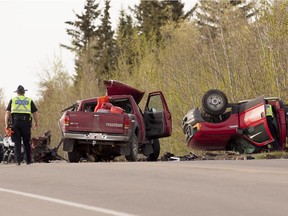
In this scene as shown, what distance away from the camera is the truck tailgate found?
18.4 meters

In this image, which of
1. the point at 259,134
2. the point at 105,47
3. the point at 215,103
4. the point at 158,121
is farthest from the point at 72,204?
the point at 105,47

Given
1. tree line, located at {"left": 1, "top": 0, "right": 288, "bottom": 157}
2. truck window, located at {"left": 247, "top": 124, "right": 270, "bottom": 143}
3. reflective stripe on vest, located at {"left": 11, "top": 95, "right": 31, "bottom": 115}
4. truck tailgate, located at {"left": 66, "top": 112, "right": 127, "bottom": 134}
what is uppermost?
tree line, located at {"left": 1, "top": 0, "right": 288, "bottom": 157}

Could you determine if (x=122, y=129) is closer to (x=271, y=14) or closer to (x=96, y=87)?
(x=271, y=14)

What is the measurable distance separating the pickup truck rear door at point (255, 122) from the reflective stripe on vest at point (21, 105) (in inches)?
230

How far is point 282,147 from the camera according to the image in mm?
19891

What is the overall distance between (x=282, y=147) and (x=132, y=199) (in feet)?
38.2

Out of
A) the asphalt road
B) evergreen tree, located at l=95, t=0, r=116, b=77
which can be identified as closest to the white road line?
the asphalt road

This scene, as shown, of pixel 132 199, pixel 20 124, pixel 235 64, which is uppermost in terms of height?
pixel 235 64

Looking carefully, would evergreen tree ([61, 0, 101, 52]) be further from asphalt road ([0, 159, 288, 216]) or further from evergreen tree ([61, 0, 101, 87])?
asphalt road ([0, 159, 288, 216])

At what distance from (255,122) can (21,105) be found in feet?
19.8

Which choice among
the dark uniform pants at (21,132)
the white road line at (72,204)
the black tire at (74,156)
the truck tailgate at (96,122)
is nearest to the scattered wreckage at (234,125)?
the truck tailgate at (96,122)

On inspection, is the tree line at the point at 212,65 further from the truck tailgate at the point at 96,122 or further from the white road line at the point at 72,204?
the white road line at the point at 72,204

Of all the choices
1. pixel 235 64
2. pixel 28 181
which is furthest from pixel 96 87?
pixel 28 181

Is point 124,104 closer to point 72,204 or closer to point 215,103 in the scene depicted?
point 215,103
